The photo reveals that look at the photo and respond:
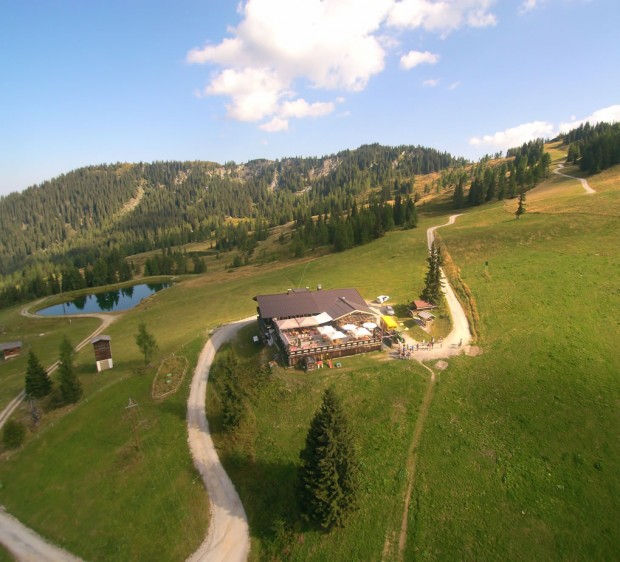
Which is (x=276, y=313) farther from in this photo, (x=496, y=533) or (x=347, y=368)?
(x=496, y=533)

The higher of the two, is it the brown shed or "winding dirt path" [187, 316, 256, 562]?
the brown shed

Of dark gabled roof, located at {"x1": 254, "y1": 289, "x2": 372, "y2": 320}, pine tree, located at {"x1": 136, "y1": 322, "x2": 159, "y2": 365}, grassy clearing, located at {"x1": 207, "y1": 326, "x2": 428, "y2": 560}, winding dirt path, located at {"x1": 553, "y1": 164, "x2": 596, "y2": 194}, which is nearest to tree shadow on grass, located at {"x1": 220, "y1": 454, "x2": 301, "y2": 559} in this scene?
grassy clearing, located at {"x1": 207, "y1": 326, "x2": 428, "y2": 560}

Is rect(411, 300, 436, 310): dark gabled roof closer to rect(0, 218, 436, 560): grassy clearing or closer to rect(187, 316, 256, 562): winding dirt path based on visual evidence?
rect(0, 218, 436, 560): grassy clearing

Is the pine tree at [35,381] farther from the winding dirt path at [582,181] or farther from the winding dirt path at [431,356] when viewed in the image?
the winding dirt path at [582,181]

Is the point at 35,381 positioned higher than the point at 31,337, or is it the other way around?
the point at 35,381

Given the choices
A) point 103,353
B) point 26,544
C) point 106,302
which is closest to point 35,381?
point 103,353

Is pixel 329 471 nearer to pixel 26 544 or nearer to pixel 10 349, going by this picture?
pixel 26 544
